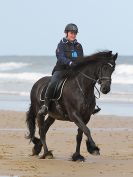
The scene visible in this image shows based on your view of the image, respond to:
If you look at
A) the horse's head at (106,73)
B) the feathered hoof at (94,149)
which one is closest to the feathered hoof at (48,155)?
the feathered hoof at (94,149)

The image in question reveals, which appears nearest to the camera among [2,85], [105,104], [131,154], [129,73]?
[131,154]

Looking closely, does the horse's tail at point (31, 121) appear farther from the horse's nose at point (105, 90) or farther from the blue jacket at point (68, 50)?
the horse's nose at point (105, 90)

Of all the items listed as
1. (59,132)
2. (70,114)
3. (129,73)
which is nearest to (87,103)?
(70,114)

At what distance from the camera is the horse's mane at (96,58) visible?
10977 millimetres

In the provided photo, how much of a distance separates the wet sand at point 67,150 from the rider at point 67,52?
53.0 inches

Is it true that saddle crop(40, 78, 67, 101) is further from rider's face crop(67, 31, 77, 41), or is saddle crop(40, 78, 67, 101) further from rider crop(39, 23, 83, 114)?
rider's face crop(67, 31, 77, 41)

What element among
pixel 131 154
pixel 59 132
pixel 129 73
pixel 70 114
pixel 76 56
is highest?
pixel 76 56

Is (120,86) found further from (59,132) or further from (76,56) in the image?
(76,56)

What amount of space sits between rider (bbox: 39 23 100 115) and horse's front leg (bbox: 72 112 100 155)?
0.86 meters

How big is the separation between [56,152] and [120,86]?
24669 mm

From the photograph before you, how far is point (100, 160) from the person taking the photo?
37.6 feet

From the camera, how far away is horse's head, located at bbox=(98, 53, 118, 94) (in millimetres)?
10641

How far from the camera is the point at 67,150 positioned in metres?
13.5

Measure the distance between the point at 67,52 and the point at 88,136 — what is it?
1.59 meters
